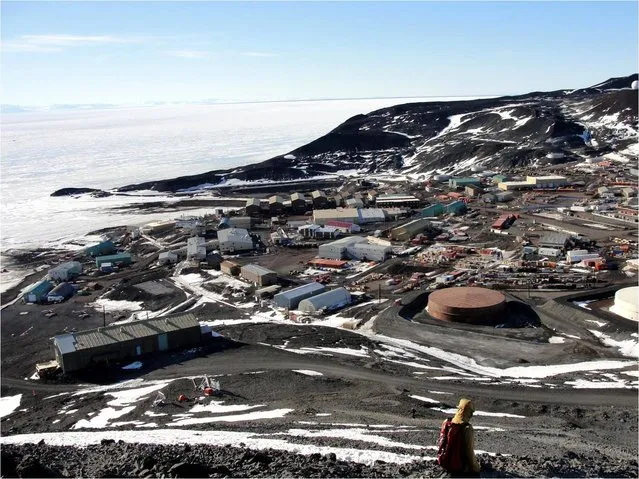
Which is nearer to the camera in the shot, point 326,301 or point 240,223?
point 326,301

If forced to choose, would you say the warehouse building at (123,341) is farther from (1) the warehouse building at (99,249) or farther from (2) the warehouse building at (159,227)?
(2) the warehouse building at (159,227)

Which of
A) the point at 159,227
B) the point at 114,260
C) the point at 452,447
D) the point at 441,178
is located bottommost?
the point at 114,260

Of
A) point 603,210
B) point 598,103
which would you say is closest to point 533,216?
point 603,210

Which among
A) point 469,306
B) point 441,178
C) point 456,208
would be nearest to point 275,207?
point 456,208

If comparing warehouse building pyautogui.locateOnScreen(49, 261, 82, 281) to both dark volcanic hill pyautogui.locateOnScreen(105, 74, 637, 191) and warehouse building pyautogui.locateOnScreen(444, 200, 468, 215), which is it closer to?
warehouse building pyautogui.locateOnScreen(444, 200, 468, 215)

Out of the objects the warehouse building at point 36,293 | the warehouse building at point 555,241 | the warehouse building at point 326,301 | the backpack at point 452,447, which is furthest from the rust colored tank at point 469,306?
the warehouse building at point 36,293

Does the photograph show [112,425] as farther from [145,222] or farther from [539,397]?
[145,222]

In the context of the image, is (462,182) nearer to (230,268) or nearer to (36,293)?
(230,268)
